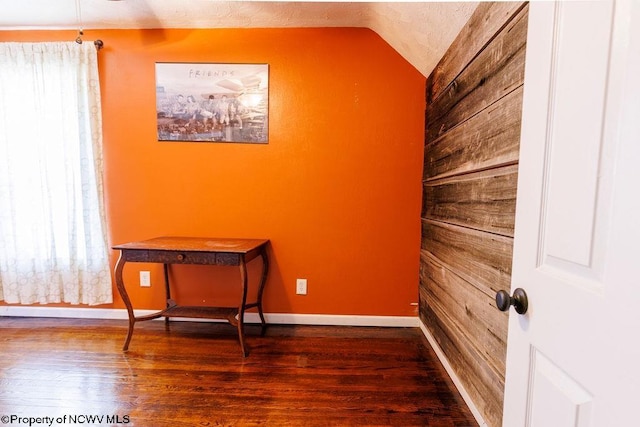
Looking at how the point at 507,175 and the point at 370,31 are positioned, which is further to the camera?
the point at 370,31

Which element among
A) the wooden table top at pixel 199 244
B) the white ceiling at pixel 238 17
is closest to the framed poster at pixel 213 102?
the white ceiling at pixel 238 17

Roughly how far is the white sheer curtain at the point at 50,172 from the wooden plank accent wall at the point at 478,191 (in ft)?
8.81

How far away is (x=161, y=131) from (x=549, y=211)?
102 inches

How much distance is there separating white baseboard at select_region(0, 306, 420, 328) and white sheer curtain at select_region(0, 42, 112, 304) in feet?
0.50

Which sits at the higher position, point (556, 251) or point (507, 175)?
point (507, 175)

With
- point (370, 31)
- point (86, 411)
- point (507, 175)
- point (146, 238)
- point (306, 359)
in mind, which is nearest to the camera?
point (507, 175)

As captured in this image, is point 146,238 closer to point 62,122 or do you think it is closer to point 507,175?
point 62,122

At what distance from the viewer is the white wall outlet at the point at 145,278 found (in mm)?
2355

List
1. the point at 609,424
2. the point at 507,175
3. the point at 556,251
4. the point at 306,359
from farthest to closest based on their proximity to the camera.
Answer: the point at 306,359 < the point at 507,175 < the point at 556,251 < the point at 609,424

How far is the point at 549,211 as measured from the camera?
600mm

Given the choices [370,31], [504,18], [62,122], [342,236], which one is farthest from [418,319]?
[62,122]

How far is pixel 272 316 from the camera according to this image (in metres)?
2.33

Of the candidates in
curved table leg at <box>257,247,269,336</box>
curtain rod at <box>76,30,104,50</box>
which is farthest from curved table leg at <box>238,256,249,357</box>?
curtain rod at <box>76,30,104,50</box>

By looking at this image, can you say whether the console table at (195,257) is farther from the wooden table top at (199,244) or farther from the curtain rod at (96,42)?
the curtain rod at (96,42)
